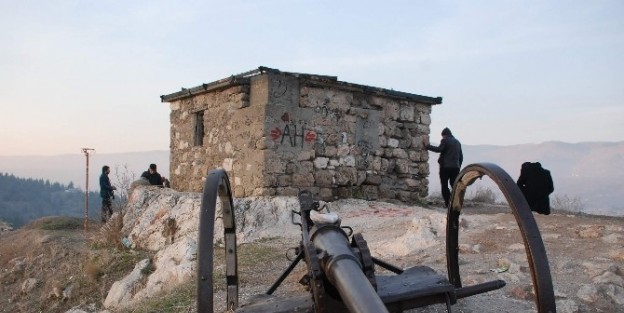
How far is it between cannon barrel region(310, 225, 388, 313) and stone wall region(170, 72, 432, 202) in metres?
5.98

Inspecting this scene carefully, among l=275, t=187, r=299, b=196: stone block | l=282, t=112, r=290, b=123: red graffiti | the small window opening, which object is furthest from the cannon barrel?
the small window opening

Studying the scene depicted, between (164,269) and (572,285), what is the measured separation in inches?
184

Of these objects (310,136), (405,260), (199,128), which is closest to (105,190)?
(199,128)

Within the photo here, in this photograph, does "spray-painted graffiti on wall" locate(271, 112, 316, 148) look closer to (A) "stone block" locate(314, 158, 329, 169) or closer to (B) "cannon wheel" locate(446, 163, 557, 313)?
(A) "stone block" locate(314, 158, 329, 169)

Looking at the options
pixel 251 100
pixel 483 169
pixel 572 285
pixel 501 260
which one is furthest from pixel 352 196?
pixel 483 169

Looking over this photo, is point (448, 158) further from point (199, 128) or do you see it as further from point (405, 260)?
point (199, 128)

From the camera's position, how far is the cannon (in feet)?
7.12

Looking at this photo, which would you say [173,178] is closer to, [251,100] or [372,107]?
[251,100]

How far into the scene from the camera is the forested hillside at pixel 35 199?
7144 centimetres

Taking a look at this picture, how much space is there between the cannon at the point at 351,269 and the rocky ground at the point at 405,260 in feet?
2.60

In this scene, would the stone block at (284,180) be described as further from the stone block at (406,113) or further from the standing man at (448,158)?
the stone block at (406,113)

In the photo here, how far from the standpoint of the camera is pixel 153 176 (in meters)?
12.2

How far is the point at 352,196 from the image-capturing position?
9.62 m

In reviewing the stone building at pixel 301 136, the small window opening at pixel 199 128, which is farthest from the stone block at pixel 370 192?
the small window opening at pixel 199 128
